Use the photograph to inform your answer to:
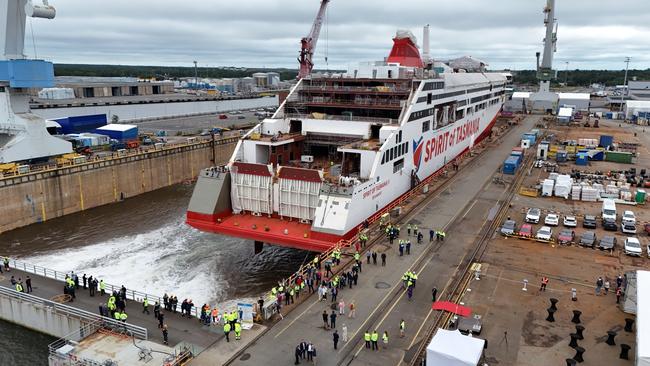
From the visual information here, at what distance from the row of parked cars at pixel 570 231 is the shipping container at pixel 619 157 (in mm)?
26217

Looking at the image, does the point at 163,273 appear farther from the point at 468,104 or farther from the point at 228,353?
the point at 468,104

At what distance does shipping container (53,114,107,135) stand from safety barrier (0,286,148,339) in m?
43.1

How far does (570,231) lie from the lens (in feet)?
98.1

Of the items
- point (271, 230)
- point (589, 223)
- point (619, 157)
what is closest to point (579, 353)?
point (271, 230)

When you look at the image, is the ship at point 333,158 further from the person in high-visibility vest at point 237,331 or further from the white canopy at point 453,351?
the white canopy at point 453,351

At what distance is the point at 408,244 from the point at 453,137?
2854cm

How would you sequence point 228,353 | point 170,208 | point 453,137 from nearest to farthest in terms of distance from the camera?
point 228,353, point 170,208, point 453,137

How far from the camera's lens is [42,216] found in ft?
130

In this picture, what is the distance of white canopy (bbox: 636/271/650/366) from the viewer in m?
14.4

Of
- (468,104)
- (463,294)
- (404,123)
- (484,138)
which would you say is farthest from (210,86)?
(463,294)

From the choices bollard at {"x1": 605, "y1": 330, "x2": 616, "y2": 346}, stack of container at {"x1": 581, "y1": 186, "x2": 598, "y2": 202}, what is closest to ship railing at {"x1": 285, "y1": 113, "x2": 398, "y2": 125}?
stack of container at {"x1": 581, "y1": 186, "x2": 598, "y2": 202}

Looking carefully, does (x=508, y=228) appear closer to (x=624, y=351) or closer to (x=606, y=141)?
(x=624, y=351)

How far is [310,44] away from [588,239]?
69.0 metres

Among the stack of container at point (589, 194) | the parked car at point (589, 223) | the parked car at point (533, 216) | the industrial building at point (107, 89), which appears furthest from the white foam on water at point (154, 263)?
the industrial building at point (107, 89)
